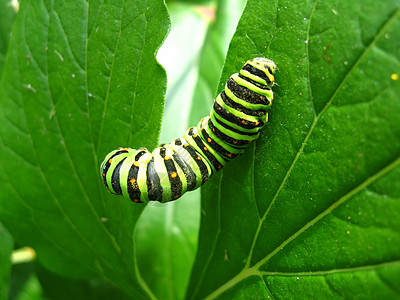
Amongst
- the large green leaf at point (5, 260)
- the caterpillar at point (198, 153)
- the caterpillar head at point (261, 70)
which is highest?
the caterpillar head at point (261, 70)

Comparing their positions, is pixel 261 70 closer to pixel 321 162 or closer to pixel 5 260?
pixel 321 162

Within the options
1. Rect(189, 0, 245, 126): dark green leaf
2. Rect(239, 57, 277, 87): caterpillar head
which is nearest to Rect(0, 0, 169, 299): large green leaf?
Rect(239, 57, 277, 87): caterpillar head

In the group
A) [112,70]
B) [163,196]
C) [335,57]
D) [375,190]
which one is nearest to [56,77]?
[112,70]

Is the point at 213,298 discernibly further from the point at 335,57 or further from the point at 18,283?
the point at 18,283

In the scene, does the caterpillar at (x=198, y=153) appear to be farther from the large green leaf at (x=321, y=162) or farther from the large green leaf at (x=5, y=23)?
the large green leaf at (x=5, y=23)

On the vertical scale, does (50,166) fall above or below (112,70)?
below

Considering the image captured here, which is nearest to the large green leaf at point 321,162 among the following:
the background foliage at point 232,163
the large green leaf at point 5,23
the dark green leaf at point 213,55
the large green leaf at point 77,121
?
the background foliage at point 232,163

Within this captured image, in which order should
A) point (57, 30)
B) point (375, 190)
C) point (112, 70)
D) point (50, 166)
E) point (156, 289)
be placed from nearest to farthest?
point (375, 190) → point (112, 70) → point (57, 30) → point (50, 166) → point (156, 289)
